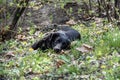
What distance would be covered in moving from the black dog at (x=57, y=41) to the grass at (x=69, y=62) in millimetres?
150

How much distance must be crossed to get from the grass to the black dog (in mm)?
150

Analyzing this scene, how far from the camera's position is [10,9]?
10867 millimetres

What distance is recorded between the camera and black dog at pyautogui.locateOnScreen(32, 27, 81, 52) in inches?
323

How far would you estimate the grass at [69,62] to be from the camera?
6.34m

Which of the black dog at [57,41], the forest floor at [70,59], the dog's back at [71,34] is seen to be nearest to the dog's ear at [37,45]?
the black dog at [57,41]

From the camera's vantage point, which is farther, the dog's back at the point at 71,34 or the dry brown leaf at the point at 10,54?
the dog's back at the point at 71,34

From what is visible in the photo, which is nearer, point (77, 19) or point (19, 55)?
point (19, 55)

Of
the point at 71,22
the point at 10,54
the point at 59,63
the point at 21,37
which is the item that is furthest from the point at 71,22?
the point at 59,63

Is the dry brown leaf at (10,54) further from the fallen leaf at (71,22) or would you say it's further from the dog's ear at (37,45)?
the fallen leaf at (71,22)

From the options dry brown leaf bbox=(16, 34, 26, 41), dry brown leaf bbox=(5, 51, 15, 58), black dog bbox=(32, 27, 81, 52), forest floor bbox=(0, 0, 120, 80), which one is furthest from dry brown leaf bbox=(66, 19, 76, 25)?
dry brown leaf bbox=(5, 51, 15, 58)

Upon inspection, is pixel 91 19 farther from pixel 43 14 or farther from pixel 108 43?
pixel 108 43

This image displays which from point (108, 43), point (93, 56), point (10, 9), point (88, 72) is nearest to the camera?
point (88, 72)

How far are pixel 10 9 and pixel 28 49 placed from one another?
279cm

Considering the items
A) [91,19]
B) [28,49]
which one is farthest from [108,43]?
[91,19]
